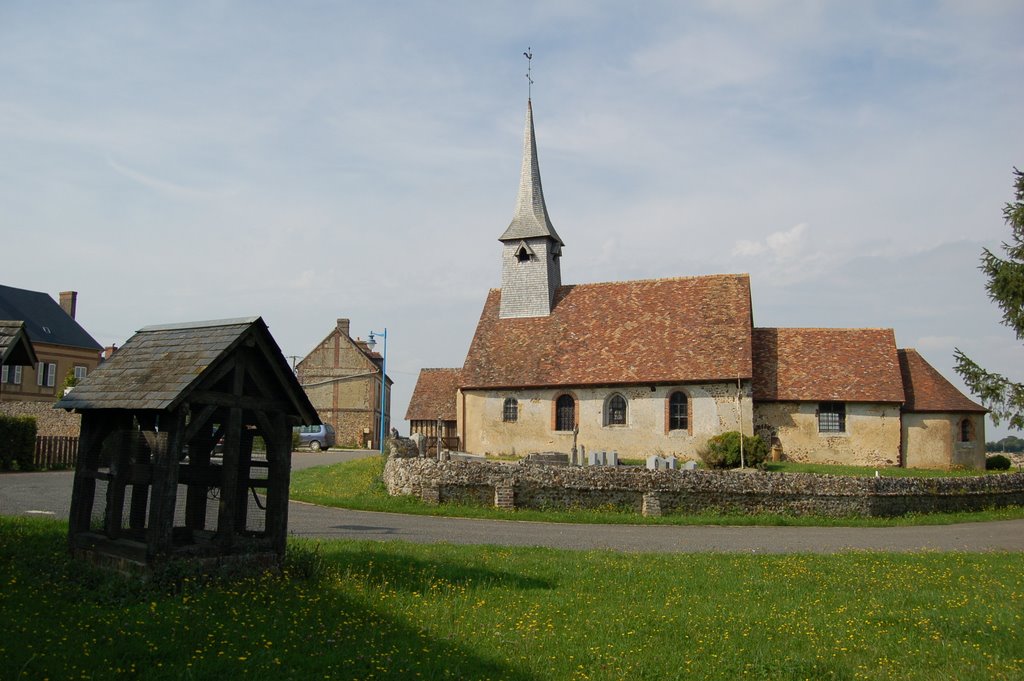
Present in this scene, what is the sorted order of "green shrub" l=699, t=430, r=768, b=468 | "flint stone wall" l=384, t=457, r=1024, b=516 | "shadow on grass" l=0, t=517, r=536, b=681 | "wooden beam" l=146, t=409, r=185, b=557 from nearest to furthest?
"shadow on grass" l=0, t=517, r=536, b=681
"wooden beam" l=146, t=409, r=185, b=557
"flint stone wall" l=384, t=457, r=1024, b=516
"green shrub" l=699, t=430, r=768, b=468

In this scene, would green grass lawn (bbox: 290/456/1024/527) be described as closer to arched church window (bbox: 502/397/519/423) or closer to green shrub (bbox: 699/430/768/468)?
green shrub (bbox: 699/430/768/468)

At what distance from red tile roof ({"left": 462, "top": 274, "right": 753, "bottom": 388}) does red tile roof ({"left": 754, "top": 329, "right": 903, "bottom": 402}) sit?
1701 mm

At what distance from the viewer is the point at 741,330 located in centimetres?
3597

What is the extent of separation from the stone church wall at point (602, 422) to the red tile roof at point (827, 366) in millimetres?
2018

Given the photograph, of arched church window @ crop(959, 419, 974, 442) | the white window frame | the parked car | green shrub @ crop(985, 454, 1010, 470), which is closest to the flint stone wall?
arched church window @ crop(959, 419, 974, 442)

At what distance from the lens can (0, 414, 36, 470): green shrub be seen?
88.7 feet

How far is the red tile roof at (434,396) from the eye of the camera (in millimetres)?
45594

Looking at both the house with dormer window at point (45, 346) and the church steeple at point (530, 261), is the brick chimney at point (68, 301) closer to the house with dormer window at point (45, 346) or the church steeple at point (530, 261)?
the house with dormer window at point (45, 346)

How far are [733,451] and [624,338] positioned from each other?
8078 millimetres

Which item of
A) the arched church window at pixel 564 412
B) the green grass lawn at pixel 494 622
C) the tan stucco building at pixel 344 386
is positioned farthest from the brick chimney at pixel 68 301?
the green grass lawn at pixel 494 622

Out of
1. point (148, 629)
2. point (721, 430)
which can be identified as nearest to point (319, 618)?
point (148, 629)

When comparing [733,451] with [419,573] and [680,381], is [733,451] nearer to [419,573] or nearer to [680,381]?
[680,381]

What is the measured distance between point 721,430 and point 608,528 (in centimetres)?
1582

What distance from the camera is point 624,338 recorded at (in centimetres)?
3766
